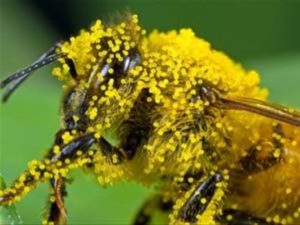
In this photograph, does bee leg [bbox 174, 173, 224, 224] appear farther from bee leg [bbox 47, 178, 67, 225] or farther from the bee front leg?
bee leg [bbox 47, 178, 67, 225]

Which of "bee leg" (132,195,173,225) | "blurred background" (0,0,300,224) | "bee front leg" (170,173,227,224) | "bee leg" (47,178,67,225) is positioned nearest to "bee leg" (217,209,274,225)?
"bee front leg" (170,173,227,224)

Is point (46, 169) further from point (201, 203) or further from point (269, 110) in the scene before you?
point (269, 110)

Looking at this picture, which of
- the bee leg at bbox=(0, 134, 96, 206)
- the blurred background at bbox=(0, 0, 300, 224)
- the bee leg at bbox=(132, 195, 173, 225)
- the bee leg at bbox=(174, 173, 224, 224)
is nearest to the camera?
the bee leg at bbox=(0, 134, 96, 206)

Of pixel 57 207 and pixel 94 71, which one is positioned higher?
pixel 94 71

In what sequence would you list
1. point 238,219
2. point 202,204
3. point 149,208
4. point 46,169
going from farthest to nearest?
1. point 149,208
2. point 238,219
3. point 202,204
4. point 46,169

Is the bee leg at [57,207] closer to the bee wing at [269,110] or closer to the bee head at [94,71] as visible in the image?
the bee head at [94,71]

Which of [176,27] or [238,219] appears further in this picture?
[176,27]

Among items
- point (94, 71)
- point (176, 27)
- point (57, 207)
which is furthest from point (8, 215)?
point (176, 27)
